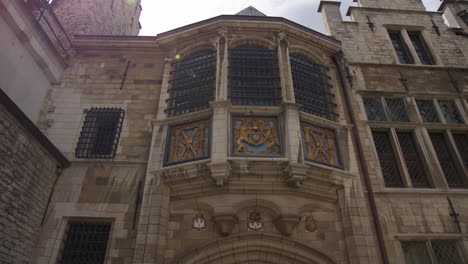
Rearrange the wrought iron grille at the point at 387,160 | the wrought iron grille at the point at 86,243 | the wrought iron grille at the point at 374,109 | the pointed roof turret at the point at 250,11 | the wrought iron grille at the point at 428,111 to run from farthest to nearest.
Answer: the pointed roof turret at the point at 250,11
the wrought iron grille at the point at 428,111
the wrought iron grille at the point at 374,109
the wrought iron grille at the point at 387,160
the wrought iron grille at the point at 86,243

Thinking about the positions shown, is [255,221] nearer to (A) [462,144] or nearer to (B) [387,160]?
(B) [387,160]

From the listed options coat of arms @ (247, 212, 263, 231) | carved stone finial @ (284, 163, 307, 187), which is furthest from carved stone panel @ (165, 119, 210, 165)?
carved stone finial @ (284, 163, 307, 187)

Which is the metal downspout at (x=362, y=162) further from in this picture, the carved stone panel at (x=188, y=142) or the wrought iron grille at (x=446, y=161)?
the carved stone panel at (x=188, y=142)

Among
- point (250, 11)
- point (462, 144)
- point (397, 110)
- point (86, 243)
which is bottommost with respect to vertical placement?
point (86, 243)

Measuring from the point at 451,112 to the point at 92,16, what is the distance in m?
12.4

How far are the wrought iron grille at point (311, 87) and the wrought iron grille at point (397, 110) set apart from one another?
1.88 metres

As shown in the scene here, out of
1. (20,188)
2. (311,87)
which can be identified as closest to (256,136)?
(311,87)

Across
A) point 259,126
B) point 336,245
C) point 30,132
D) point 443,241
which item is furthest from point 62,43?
point 443,241

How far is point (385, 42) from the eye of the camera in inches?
437

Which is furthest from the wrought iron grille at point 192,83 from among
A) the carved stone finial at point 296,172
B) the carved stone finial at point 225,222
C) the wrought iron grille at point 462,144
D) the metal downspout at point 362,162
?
the wrought iron grille at point 462,144

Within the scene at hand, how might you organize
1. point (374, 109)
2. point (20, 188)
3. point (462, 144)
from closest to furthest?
point (20, 188)
point (462, 144)
point (374, 109)

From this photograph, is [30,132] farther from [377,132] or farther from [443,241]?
[443,241]

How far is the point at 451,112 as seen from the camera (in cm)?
951

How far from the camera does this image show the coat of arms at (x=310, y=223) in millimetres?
6930
